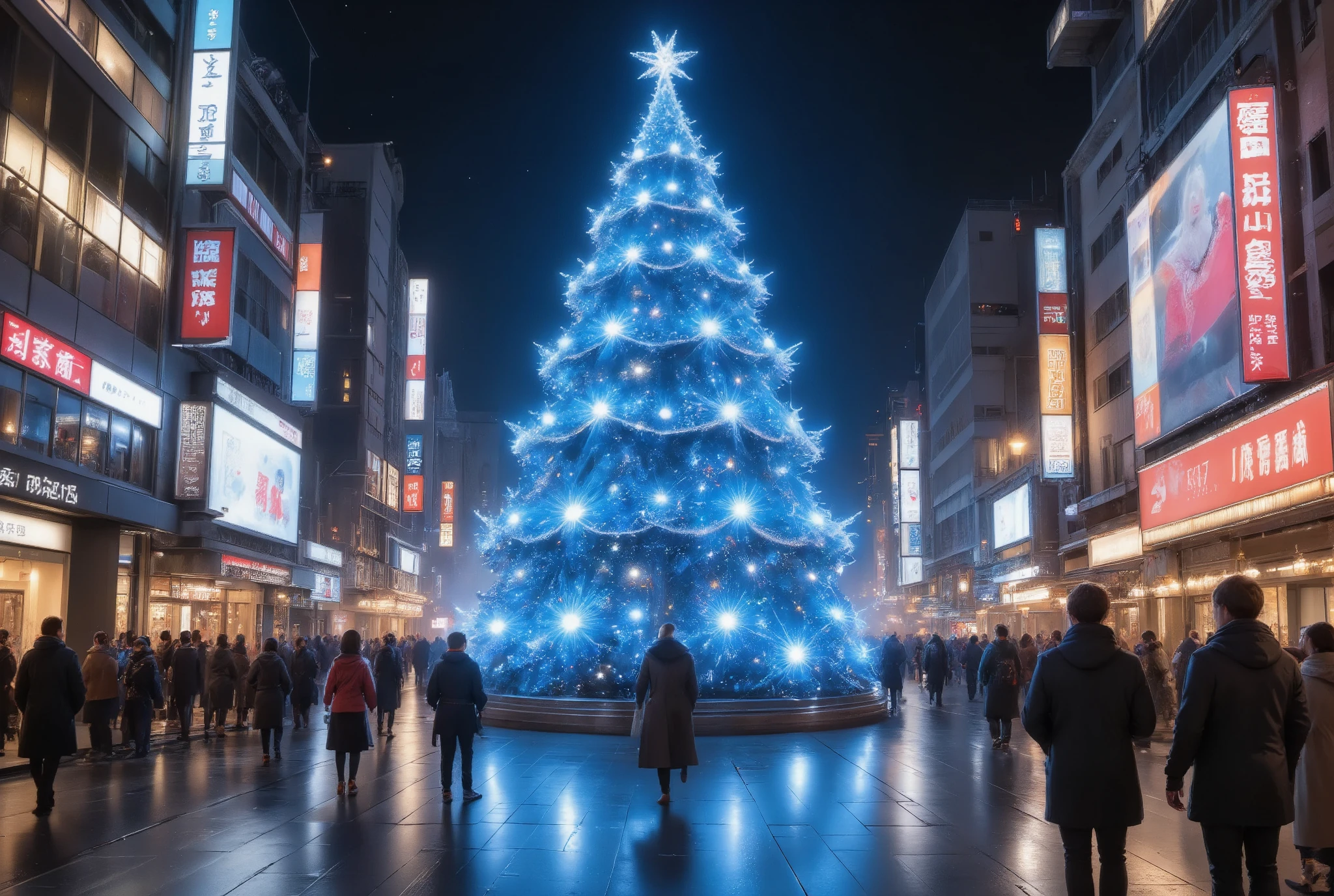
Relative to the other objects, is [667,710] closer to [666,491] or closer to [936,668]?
[666,491]

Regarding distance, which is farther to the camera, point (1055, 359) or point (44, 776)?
point (1055, 359)

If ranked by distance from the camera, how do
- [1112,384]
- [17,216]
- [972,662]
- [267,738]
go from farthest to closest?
1. [1112,384]
2. [972,662]
3. [17,216]
4. [267,738]

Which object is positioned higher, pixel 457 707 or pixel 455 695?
pixel 455 695

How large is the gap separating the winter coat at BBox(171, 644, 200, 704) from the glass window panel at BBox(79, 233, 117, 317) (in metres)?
6.96

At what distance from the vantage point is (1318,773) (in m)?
6.57

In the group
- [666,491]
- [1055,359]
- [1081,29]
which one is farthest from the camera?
[1055,359]

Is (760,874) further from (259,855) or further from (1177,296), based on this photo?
(1177,296)

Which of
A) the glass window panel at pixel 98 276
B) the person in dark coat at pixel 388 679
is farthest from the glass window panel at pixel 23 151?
the person in dark coat at pixel 388 679

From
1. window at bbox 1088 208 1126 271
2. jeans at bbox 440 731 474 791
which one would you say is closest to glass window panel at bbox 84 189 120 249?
jeans at bbox 440 731 474 791

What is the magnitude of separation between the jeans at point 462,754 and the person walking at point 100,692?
21.7 feet

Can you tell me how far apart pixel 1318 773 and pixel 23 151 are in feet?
64.3

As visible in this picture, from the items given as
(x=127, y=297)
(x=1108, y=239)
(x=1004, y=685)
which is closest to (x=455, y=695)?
(x=1004, y=685)

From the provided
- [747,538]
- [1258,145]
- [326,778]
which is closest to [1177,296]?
[1258,145]

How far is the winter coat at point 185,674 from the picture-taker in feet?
59.3
